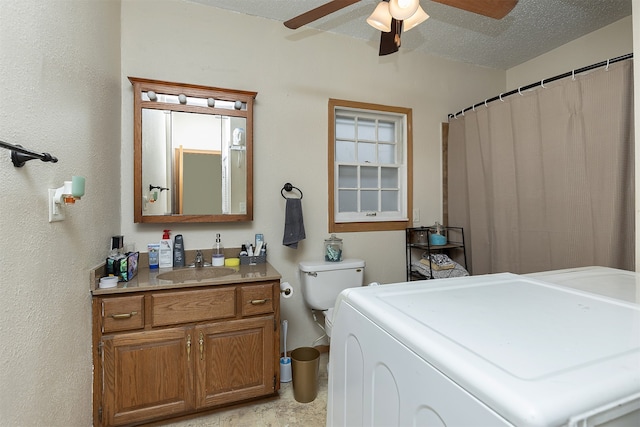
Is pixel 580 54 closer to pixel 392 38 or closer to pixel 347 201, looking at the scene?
pixel 392 38

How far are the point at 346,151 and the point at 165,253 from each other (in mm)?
1588

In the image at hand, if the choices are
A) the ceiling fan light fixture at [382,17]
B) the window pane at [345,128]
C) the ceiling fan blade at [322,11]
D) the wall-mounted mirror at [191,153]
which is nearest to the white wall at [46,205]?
the wall-mounted mirror at [191,153]

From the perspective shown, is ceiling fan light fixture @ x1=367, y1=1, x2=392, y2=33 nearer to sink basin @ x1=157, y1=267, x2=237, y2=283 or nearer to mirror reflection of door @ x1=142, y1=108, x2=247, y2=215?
mirror reflection of door @ x1=142, y1=108, x2=247, y2=215

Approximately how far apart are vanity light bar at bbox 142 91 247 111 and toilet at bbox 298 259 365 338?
1.21 meters

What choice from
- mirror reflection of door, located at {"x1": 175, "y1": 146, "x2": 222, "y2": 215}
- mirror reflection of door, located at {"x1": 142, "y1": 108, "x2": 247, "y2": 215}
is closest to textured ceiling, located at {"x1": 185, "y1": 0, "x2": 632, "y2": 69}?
mirror reflection of door, located at {"x1": 142, "y1": 108, "x2": 247, "y2": 215}

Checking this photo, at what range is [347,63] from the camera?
2432 millimetres

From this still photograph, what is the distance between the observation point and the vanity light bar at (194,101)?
188 centimetres

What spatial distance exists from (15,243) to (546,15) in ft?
10.8

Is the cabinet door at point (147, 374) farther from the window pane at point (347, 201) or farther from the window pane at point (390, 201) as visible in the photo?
the window pane at point (390, 201)

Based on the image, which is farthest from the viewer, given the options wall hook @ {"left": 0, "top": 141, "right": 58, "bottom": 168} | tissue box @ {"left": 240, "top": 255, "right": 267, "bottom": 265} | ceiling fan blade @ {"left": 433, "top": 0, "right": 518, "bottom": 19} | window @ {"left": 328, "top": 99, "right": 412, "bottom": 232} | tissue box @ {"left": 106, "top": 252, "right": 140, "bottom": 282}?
window @ {"left": 328, "top": 99, "right": 412, "bottom": 232}

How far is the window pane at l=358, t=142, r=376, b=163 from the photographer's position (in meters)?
2.58

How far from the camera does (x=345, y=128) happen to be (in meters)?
2.53

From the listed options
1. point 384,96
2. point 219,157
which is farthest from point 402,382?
point 384,96

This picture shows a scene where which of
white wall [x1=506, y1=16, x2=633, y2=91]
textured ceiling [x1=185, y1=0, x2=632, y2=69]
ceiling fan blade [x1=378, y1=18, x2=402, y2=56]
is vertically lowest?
ceiling fan blade [x1=378, y1=18, x2=402, y2=56]
